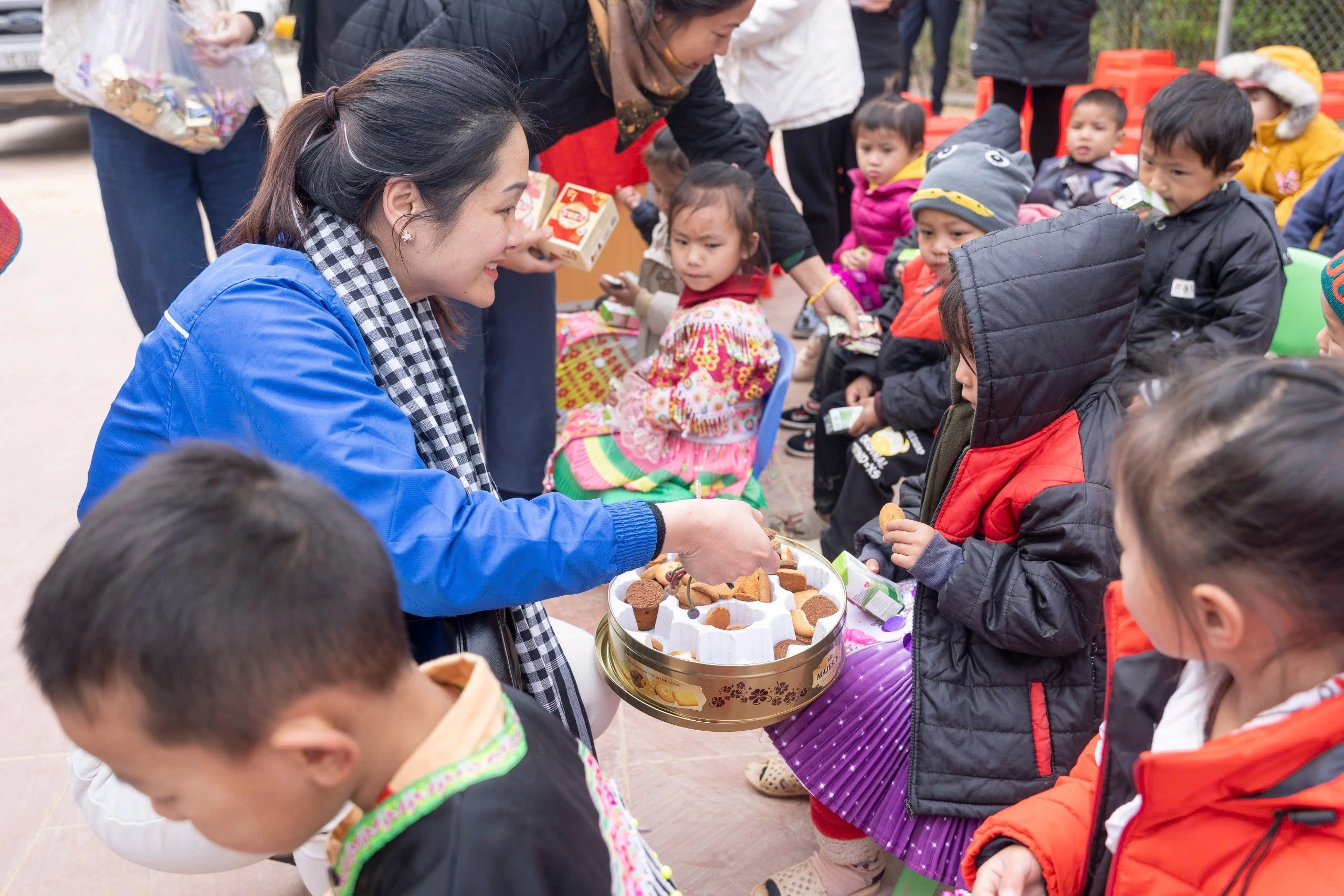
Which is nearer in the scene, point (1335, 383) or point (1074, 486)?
point (1335, 383)

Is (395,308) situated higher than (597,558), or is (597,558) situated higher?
(395,308)

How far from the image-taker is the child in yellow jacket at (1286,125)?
4.69 meters

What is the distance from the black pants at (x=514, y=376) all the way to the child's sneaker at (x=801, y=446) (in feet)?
3.41

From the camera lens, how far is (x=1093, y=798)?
1.28 metres

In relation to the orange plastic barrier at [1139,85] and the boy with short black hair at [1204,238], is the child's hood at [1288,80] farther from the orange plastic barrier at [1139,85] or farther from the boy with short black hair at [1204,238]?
the orange plastic barrier at [1139,85]

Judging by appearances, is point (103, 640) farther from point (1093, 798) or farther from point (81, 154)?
point (81, 154)

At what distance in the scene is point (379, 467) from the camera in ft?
4.49

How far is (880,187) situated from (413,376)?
2.93 metres

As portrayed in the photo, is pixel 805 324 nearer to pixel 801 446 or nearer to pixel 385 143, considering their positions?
pixel 801 446

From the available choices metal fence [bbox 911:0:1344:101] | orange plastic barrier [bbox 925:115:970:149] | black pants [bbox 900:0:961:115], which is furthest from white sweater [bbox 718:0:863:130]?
metal fence [bbox 911:0:1344:101]

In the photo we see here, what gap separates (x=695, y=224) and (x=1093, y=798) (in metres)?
2.06

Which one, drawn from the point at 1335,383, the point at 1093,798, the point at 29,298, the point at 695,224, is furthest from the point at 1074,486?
the point at 29,298

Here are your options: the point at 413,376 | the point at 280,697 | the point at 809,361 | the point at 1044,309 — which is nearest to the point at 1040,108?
the point at 809,361

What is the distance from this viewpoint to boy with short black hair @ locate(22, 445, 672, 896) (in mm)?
796
